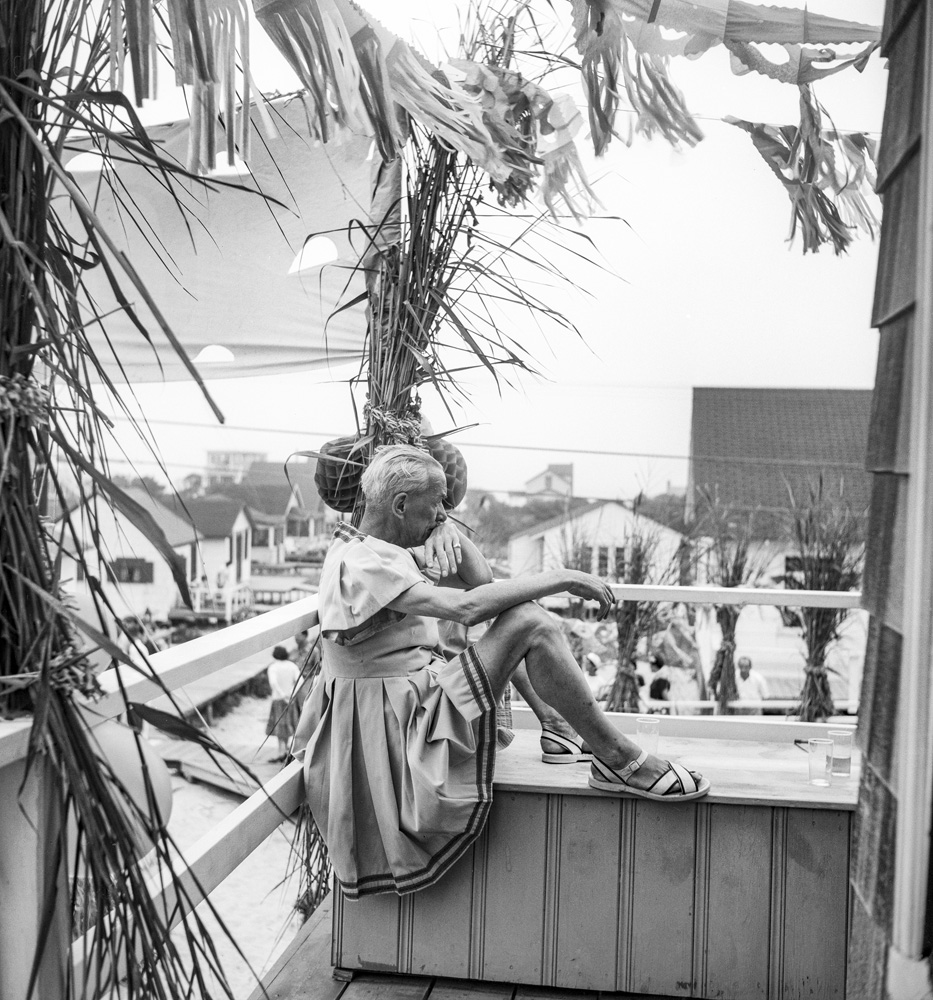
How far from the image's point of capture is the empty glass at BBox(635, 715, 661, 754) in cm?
221

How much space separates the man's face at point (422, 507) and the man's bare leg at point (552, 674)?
0.83ft

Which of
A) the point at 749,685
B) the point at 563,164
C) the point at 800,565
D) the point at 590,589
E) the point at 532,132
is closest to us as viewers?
the point at 590,589

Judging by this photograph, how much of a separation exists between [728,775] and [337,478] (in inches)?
45.6

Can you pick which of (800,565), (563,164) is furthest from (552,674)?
(800,565)

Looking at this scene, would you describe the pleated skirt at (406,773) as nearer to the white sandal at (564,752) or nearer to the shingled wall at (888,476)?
the white sandal at (564,752)

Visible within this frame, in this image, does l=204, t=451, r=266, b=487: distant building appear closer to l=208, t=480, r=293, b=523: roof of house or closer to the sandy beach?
l=208, t=480, r=293, b=523: roof of house

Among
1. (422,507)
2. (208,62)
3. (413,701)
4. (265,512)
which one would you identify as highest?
(208,62)

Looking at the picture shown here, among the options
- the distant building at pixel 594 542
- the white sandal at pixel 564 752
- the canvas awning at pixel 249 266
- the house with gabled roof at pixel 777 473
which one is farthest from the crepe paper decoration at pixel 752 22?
the distant building at pixel 594 542

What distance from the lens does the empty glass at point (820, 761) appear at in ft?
6.95

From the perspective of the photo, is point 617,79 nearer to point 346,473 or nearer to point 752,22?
point 752,22

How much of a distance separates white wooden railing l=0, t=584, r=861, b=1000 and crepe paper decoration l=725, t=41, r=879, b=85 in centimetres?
101

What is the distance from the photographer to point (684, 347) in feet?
30.0

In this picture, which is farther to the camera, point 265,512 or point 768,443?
point 265,512

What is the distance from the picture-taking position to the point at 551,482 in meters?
8.60
